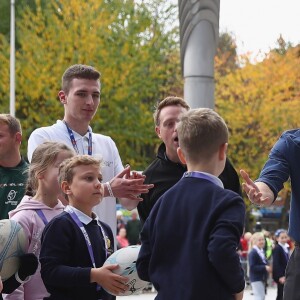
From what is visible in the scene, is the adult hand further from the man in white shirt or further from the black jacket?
the man in white shirt

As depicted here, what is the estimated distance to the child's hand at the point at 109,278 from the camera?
5340 millimetres

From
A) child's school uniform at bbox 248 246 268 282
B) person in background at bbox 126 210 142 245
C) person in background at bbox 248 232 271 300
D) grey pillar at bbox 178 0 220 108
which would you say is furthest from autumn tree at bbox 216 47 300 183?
grey pillar at bbox 178 0 220 108

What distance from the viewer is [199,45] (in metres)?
11.1

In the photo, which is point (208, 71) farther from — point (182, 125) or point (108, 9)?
point (108, 9)

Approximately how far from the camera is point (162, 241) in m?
4.57

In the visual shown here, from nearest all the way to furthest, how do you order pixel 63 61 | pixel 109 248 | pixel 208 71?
pixel 109 248
pixel 208 71
pixel 63 61

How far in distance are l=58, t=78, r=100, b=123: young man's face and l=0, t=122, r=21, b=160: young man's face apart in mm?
429

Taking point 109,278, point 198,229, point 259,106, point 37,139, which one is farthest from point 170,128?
point 259,106

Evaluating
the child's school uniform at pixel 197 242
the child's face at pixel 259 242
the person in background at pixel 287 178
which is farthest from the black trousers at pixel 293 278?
the child's face at pixel 259 242

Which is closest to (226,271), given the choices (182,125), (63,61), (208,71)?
(182,125)

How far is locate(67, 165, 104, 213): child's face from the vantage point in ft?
18.4

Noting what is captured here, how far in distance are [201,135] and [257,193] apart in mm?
780

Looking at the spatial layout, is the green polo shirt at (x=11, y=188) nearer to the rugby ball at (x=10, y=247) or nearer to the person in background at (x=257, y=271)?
the rugby ball at (x=10, y=247)

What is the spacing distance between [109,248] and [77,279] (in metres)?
0.46
